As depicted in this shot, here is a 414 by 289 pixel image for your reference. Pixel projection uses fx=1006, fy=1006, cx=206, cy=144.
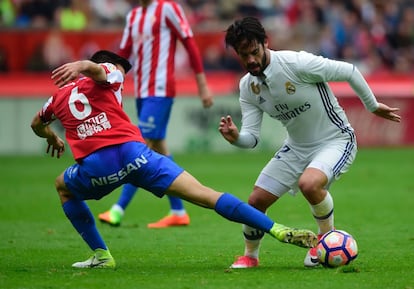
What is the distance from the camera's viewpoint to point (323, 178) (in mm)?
8211

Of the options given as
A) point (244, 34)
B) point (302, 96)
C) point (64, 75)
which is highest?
point (244, 34)

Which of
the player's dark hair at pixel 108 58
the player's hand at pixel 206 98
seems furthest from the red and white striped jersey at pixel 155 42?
the player's dark hair at pixel 108 58

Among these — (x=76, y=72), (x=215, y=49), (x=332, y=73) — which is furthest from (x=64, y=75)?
(x=215, y=49)

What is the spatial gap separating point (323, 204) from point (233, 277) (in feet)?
3.50

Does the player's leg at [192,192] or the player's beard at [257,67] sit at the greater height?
the player's beard at [257,67]

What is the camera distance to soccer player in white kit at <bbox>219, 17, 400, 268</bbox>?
824 centimetres

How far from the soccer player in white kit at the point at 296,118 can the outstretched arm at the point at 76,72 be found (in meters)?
1.07

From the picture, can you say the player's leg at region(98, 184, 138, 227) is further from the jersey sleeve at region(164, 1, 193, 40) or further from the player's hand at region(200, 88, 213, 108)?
the jersey sleeve at region(164, 1, 193, 40)

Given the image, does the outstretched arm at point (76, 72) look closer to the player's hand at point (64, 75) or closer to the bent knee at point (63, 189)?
the player's hand at point (64, 75)

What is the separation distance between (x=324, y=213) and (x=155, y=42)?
14.7 ft

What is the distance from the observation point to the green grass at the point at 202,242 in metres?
7.63

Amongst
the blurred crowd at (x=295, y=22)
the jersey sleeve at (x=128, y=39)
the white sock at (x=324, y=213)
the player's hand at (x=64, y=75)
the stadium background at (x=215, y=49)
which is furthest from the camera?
the blurred crowd at (x=295, y=22)

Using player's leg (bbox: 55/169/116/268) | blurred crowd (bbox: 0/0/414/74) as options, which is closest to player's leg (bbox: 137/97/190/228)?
player's leg (bbox: 55/169/116/268)

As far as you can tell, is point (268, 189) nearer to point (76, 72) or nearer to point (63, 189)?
point (63, 189)
